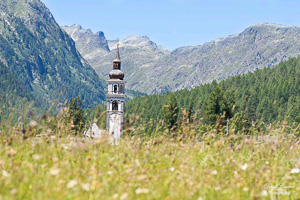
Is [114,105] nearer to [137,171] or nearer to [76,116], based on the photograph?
[76,116]

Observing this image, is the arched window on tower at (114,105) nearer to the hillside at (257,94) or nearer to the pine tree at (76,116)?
the pine tree at (76,116)

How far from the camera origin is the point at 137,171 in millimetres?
6004

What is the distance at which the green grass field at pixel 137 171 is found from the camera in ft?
16.9

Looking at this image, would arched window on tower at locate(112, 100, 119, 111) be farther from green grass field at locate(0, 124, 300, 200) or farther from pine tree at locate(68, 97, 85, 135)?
green grass field at locate(0, 124, 300, 200)

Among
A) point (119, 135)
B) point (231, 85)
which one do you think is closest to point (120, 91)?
point (119, 135)

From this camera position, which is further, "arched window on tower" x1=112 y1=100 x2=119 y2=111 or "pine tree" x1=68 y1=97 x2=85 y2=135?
"arched window on tower" x1=112 y1=100 x2=119 y2=111

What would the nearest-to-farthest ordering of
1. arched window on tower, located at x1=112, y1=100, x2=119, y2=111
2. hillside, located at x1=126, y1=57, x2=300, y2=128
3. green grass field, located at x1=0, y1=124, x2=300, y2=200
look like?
green grass field, located at x1=0, y1=124, x2=300, y2=200
arched window on tower, located at x1=112, y1=100, x2=119, y2=111
hillside, located at x1=126, y1=57, x2=300, y2=128

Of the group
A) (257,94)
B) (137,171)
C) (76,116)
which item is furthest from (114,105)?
(257,94)

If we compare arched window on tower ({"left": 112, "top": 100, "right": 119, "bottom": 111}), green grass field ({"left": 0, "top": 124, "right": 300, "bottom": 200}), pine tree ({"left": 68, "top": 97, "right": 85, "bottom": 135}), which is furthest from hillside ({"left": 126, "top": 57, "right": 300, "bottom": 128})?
green grass field ({"left": 0, "top": 124, "right": 300, "bottom": 200})

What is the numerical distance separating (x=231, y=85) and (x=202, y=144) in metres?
170

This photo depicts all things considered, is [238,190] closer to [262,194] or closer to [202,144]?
[262,194]

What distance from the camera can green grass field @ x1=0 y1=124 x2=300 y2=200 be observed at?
5.14m

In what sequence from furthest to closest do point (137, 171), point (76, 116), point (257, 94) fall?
point (257, 94) < point (76, 116) < point (137, 171)

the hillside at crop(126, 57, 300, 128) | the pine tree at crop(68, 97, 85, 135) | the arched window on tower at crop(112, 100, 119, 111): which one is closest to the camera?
the pine tree at crop(68, 97, 85, 135)
